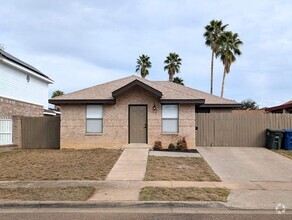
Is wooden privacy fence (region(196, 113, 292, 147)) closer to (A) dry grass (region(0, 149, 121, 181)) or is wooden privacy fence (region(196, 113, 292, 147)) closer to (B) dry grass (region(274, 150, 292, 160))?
(B) dry grass (region(274, 150, 292, 160))

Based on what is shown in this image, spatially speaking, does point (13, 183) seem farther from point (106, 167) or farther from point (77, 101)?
point (77, 101)

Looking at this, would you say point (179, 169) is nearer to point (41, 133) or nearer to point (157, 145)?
point (157, 145)

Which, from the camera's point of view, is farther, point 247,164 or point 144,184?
point 247,164

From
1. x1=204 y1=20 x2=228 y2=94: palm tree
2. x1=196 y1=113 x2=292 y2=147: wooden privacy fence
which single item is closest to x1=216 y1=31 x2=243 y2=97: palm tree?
x1=204 y1=20 x2=228 y2=94: palm tree

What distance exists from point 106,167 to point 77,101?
7.16 meters

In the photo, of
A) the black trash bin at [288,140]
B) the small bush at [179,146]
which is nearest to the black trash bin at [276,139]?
the black trash bin at [288,140]

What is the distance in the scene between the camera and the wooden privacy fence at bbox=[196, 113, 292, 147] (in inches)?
799

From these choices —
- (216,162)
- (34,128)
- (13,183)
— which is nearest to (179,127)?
(216,162)

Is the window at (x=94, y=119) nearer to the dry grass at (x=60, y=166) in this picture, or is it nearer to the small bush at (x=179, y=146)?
the dry grass at (x=60, y=166)

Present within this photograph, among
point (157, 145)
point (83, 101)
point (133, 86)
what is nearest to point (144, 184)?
point (157, 145)

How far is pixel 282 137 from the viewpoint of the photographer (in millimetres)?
19188

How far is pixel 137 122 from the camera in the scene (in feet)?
63.6

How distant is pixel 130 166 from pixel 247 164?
5048 mm

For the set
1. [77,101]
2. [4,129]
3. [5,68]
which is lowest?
[4,129]
